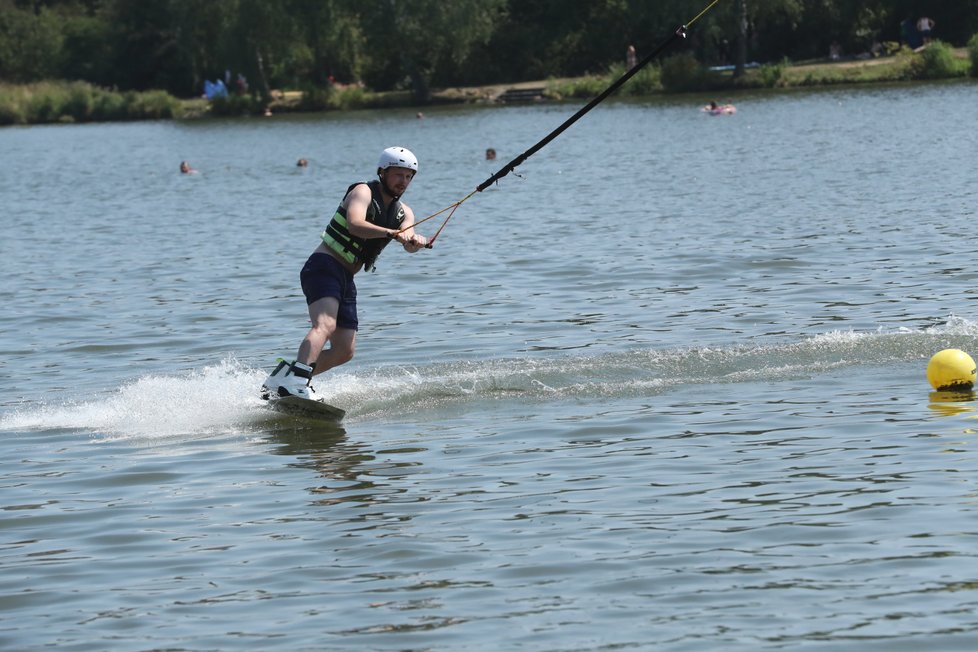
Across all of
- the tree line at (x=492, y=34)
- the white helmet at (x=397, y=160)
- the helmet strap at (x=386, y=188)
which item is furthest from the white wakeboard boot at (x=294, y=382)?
the tree line at (x=492, y=34)

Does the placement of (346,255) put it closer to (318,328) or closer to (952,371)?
(318,328)

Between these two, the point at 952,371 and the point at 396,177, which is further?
the point at 396,177

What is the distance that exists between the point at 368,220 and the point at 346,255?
305 mm

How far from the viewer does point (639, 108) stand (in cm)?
6144

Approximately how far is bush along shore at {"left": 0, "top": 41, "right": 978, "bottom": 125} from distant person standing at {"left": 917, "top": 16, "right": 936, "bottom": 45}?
1.47m

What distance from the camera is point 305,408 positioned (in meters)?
11.1

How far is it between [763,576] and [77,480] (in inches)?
188

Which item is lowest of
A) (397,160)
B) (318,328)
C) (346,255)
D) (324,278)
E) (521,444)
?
(521,444)

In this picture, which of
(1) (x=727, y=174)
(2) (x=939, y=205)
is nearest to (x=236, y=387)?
(2) (x=939, y=205)

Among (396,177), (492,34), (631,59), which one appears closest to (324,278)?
(396,177)

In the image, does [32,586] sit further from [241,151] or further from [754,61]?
[754,61]

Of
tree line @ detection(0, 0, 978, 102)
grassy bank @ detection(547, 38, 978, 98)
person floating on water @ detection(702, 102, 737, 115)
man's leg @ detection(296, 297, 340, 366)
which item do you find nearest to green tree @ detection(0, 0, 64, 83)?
tree line @ detection(0, 0, 978, 102)

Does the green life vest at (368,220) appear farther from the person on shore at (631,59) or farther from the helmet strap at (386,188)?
the person on shore at (631,59)

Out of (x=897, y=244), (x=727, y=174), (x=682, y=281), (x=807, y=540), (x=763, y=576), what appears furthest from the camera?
(x=727, y=174)
